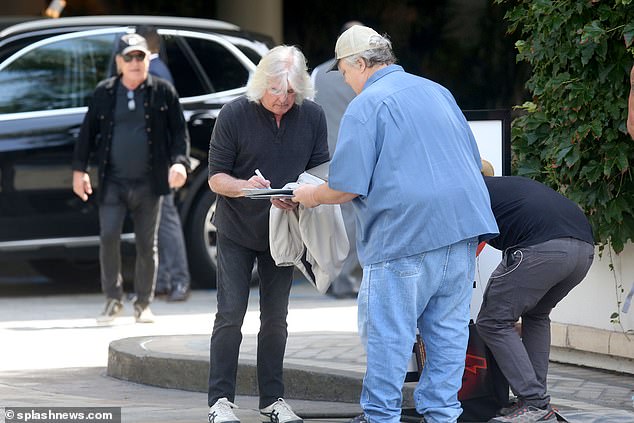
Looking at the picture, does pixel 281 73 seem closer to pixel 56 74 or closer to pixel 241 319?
pixel 241 319

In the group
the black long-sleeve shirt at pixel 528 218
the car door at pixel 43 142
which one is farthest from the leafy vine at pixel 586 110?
the car door at pixel 43 142

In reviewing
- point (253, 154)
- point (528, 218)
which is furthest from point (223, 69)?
point (528, 218)

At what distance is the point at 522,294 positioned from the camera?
5.93 m

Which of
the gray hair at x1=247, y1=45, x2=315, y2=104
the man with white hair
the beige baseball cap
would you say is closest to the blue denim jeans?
the man with white hair

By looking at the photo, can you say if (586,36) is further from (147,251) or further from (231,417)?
(147,251)

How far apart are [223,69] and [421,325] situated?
5.83m

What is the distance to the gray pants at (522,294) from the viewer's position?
5.93 m

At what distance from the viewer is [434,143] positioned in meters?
5.45

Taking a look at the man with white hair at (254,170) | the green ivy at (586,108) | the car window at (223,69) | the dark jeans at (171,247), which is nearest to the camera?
the man with white hair at (254,170)

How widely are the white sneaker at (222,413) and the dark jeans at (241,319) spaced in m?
0.05

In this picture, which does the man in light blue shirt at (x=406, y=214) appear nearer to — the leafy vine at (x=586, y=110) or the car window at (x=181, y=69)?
the leafy vine at (x=586, y=110)

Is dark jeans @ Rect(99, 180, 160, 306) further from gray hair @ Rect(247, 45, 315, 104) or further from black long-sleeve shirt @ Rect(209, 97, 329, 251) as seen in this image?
gray hair @ Rect(247, 45, 315, 104)

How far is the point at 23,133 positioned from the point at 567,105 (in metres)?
4.83

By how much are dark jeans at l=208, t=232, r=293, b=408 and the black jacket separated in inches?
137
